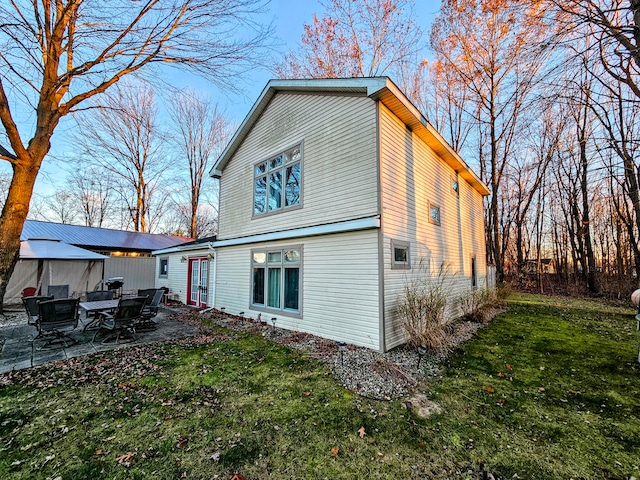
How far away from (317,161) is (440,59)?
12.8 metres

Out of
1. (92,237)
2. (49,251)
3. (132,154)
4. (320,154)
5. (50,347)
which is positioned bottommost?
(50,347)

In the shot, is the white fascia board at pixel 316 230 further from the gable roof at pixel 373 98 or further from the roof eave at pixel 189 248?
the gable roof at pixel 373 98

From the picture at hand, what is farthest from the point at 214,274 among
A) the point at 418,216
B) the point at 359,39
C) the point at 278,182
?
the point at 359,39

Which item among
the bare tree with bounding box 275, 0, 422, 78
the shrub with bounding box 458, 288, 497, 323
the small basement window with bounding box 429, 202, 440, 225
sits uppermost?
the bare tree with bounding box 275, 0, 422, 78

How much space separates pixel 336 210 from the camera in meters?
6.36

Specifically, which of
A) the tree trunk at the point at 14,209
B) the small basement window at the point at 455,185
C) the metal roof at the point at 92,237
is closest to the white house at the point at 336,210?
the small basement window at the point at 455,185

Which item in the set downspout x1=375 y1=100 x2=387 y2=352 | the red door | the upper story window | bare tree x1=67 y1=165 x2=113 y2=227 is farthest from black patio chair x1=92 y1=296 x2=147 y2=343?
bare tree x1=67 y1=165 x2=113 y2=227

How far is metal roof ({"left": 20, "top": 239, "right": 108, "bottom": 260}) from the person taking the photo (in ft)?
36.7

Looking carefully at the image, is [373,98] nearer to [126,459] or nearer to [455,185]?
[455,185]

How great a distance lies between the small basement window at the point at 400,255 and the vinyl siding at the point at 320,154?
1.00m

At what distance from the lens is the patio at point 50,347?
5016mm

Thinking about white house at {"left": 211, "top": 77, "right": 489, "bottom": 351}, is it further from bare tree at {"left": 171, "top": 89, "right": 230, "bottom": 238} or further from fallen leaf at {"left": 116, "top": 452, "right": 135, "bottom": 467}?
bare tree at {"left": 171, "top": 89, "right": 230, "bottom": 238}

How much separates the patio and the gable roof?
6170 millimetres

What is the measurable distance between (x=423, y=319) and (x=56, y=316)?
7.92 m
